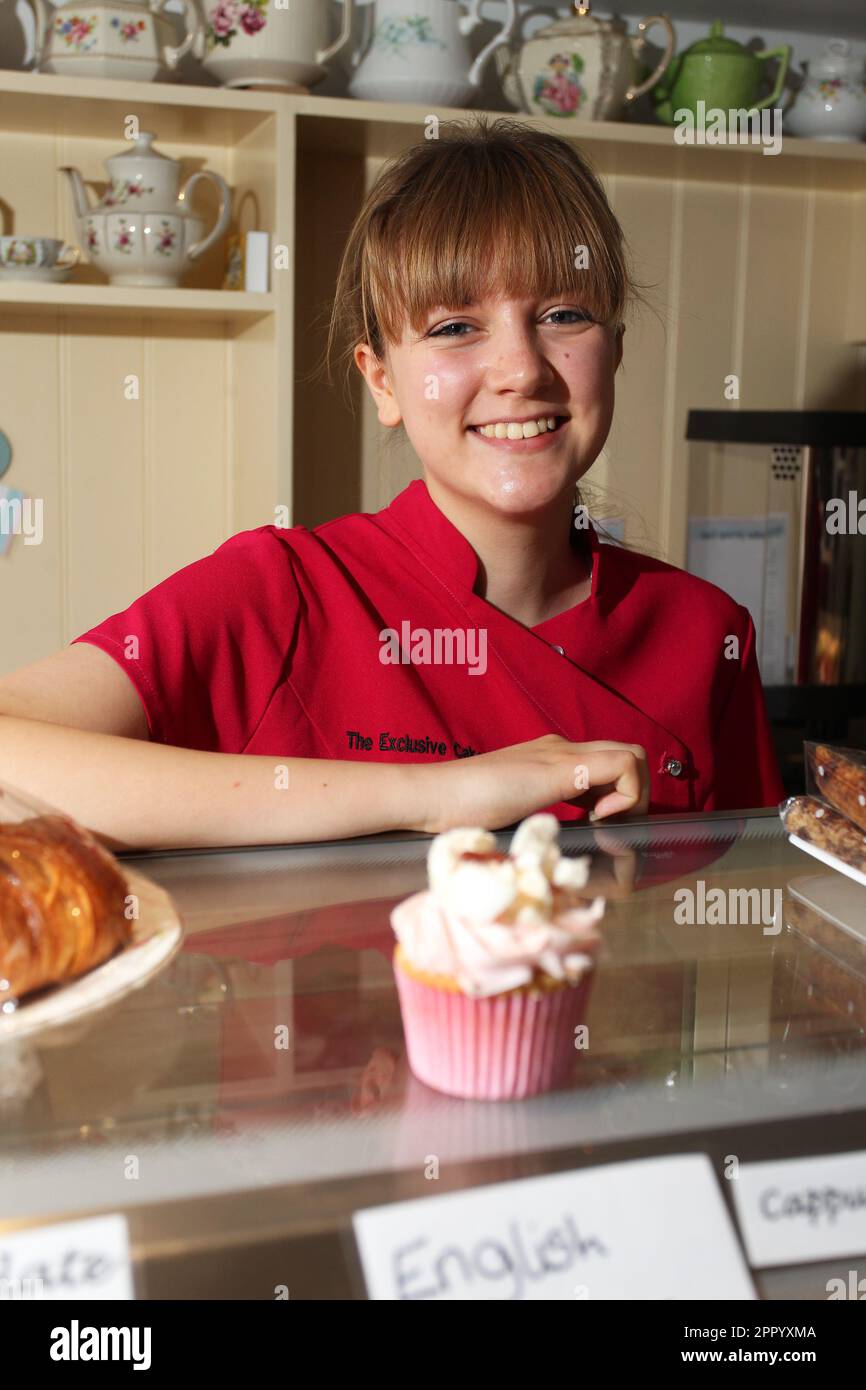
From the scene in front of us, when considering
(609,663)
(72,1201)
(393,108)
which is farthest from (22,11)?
(72,1201)

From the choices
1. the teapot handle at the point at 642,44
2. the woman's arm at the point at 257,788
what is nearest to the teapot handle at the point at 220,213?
the teapot handle at the point at 642,44

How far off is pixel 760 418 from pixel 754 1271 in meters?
1.94

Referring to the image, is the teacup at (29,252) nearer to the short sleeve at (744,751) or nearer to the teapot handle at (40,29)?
the teapot handle at (40,29)

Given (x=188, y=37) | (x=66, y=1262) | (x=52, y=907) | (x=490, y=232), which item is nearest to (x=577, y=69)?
(x=188, y=37)

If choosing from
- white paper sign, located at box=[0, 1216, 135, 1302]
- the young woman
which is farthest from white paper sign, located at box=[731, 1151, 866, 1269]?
the young woman

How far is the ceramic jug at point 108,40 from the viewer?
5.86 ft

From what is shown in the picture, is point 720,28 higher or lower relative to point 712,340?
higher

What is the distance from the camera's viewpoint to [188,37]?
6.07ft

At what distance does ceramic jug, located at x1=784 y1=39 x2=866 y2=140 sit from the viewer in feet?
6.87

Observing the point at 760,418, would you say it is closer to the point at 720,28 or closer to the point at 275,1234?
the point at 720,28

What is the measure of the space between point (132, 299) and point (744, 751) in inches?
44.7

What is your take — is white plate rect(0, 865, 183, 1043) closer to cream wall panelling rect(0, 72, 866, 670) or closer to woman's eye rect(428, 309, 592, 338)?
woman's eye rect(428, 309, 592, 338)

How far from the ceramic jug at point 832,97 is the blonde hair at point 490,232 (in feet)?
3.99
